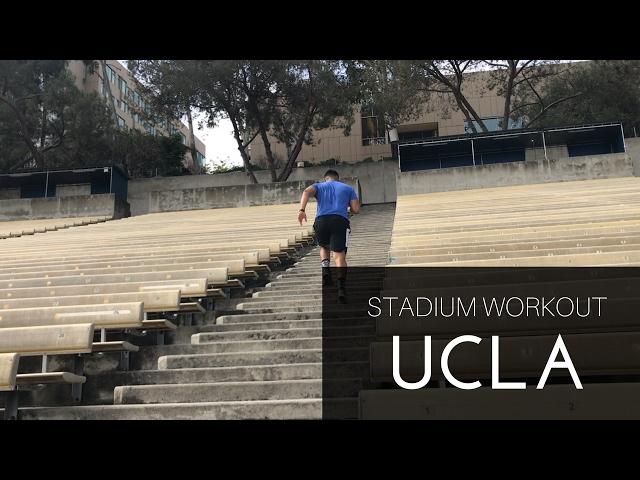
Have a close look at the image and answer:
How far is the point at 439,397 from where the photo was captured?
7.34 ft

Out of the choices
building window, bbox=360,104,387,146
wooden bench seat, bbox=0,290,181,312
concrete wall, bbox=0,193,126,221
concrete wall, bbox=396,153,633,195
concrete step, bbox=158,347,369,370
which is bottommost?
concrete step, bbox=158,347,369,370

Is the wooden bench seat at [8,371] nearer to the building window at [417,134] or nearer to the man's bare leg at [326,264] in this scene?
the man's bare leg at [326,264]

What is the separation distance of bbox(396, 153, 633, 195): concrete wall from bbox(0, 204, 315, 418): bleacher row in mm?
6862

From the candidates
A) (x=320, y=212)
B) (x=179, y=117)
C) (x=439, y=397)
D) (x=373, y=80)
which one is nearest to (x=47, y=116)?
(x=179, y=117)

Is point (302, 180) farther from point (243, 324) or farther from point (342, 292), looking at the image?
point (243, 324)

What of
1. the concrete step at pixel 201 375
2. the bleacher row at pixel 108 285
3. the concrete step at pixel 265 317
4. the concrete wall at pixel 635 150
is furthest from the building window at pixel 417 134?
the concrete step at pixel 201 375

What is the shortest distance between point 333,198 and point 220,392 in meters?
2.01

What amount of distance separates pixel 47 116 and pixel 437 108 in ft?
54.5

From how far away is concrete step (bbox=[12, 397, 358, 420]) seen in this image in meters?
2.85

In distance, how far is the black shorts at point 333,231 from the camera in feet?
15.1

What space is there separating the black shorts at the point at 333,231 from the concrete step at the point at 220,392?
62.6 inches

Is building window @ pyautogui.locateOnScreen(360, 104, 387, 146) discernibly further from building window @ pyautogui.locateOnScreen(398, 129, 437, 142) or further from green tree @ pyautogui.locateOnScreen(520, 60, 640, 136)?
green tree @ pyautogui.locateOnScreen(520, 60, 640, 136)

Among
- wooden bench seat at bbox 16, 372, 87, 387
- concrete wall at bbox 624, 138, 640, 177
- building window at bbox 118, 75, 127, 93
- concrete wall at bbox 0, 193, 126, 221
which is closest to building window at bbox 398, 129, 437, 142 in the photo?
concrete wall at bbox 624, 138, 640, 177
